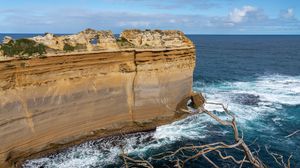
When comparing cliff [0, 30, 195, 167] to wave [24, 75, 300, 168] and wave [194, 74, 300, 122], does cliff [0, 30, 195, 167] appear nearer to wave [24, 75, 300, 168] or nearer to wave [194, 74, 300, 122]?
wave [24, 75, 300, 168]

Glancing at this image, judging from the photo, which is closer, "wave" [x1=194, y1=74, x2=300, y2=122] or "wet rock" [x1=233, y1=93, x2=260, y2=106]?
"wave" [x1=194, y1=74, x2=300, y2=122]

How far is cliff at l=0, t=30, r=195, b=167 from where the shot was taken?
2209 cm

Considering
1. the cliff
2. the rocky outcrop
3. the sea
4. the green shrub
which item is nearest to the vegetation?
the cliff

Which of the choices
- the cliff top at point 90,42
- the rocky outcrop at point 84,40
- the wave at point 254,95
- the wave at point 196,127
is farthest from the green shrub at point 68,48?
the wave at point 254,95

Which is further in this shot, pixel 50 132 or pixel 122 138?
pixel 122 138

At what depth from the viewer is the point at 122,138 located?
27.2 m

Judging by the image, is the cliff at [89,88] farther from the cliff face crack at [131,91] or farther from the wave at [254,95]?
the wave at [254,95]

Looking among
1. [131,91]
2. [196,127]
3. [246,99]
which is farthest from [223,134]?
[246,99]

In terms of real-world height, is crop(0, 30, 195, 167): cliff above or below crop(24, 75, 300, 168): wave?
above

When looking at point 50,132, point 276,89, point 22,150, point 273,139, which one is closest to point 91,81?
point 50,132

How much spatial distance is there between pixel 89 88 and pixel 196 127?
10.5m

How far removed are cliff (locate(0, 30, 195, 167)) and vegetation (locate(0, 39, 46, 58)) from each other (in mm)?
519

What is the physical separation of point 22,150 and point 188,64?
54.2 ft

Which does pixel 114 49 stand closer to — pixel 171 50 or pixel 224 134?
pixel 171 50
